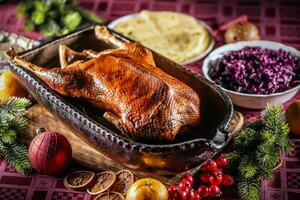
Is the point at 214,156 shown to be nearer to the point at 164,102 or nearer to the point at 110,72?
the point at 164,102

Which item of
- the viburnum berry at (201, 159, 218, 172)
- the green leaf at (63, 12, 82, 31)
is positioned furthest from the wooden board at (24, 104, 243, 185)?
the green leaf at (63, 12, 82, 31)

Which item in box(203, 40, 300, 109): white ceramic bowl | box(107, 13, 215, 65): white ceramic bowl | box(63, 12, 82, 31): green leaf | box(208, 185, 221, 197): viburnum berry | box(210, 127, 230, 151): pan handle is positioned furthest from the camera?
box(63, 12, 82, 31): green leaf

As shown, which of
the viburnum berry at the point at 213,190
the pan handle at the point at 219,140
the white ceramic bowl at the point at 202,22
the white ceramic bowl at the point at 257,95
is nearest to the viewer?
the pan handle at the point at 219,140

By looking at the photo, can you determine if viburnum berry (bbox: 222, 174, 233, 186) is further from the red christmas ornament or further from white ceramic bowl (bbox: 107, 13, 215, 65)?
→ white ceramic bowl (bbox: 107, 13, 215, 65)

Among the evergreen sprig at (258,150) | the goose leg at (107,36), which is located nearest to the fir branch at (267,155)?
the evergreen sprig at (258,150)

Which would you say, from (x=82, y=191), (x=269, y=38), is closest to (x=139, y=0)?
(x=269, y=38)

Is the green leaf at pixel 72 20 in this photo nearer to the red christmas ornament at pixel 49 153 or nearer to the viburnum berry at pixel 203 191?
the red christmas ornament at pixel 49 153

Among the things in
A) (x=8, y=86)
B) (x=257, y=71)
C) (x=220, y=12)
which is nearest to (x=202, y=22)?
(x=220, y=12)

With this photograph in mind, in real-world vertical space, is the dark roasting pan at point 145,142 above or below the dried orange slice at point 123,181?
above
